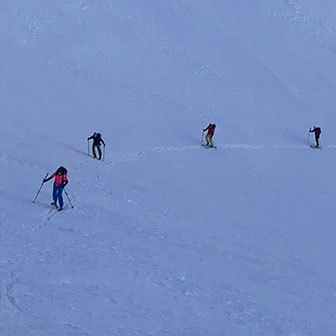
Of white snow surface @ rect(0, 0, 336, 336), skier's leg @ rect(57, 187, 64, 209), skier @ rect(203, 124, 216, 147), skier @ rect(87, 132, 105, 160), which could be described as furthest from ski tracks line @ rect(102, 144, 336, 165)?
skier's leg @ rect(57, 187, 64, 209)

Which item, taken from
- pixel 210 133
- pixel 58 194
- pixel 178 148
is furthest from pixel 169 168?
pixel 58 194

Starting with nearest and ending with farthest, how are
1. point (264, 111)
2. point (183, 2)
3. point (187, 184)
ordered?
point (187, 184) < point (264, 111) < point (183, 2)

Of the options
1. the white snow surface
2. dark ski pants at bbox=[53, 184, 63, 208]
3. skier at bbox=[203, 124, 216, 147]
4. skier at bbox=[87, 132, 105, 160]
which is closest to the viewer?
the white snow surface

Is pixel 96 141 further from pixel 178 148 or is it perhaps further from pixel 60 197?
pixel 60 197

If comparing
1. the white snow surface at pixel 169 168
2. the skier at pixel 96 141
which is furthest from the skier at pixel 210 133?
the skier at pixel 96 141

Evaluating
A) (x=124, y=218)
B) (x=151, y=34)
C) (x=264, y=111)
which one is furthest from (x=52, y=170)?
(x=151, y=34)

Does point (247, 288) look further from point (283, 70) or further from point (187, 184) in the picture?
point (283, 70)

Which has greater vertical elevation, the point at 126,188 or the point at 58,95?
the point at 58,95

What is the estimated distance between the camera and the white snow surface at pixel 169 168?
13008 mm

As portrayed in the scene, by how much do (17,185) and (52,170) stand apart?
81.5 inches

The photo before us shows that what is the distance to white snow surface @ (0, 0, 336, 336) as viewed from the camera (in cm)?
1301

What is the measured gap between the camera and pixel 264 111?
33344mm

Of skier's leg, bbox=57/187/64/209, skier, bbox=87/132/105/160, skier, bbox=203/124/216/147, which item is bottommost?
skier's leg, bbox=57/187/64/209

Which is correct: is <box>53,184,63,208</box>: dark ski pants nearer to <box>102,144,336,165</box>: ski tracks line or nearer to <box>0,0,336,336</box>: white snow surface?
<box>0,0,336,336</box>: white snow surface
